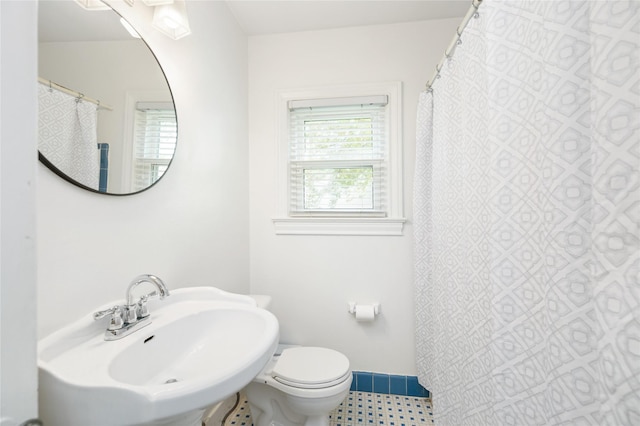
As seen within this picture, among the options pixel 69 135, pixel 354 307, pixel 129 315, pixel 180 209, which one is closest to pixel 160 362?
pixel 129 315

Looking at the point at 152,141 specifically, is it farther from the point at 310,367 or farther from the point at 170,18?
the point at 310,367

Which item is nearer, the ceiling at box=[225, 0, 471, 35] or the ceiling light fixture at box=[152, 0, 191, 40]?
the ceiling light fixture at box=[152, 0, 191, 40]

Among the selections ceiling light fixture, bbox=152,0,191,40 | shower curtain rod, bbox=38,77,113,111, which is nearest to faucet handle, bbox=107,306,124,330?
shower curtain rod, bbox=38,77,113,111

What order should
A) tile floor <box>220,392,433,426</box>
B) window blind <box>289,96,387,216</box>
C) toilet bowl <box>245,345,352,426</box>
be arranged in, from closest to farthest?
toilet bowl <box>245,345,352,426</box> < tile floor <box>220,392,433,426</box> < window blind <box>289,96,387,216</box>

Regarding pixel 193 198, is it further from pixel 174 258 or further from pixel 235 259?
pixel 235 259

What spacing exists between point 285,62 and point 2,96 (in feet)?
5.99

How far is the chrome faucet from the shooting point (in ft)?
2.60

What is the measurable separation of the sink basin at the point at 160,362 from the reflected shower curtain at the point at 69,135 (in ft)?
1.46

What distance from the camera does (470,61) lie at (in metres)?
0.98

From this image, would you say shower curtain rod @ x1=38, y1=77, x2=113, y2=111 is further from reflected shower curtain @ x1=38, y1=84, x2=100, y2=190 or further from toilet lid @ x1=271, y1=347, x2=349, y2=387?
toilet lid @ x1=271, y1=347, x2=349, y2=387

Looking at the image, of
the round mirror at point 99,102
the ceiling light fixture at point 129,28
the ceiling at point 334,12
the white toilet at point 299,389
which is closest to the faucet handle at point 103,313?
the round mirror at point 99,102

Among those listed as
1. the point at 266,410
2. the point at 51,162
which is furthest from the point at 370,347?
the point at 51,162

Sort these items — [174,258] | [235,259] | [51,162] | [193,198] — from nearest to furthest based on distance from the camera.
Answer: [51,162]
[174,258]
[193,198]
[235,259]

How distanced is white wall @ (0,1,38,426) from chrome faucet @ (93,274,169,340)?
1.67ft
